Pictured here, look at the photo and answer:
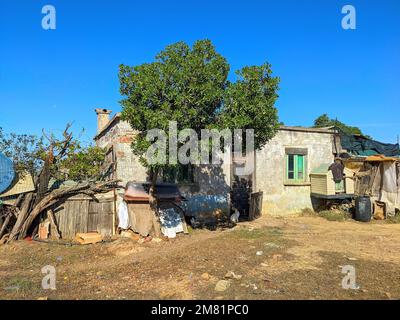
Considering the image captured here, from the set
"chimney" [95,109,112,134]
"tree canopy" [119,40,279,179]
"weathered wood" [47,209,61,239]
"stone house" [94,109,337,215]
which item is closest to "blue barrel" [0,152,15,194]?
"weathered wood" [47,209,61,239]

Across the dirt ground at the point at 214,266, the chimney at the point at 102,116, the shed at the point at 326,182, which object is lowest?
the dirt ground at the point at 214,266

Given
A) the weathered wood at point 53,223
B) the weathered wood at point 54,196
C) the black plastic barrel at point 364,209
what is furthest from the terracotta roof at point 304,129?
the weathered wood at point 53,223

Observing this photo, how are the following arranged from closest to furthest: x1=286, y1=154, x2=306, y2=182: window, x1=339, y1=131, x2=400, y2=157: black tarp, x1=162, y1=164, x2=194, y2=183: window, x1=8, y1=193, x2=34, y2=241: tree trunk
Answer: x1=8, y1=193, x2=34, y2=241: tree trunk
x1=162, y1=164, x2=194, y2=183: window
x1=286, y1=154, x2=306, y2=182: window
x1=339, y1=131, x2=400, y2=157: black tarp

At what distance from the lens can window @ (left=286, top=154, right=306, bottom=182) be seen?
1434 cm

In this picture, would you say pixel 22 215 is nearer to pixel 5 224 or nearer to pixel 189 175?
pixel 5 224

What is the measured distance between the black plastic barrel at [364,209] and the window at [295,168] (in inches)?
99.0

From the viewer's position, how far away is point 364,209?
13.2 meters

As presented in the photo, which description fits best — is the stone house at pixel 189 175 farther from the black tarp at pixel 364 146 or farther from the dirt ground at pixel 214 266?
the black tarp at pixel 364 146

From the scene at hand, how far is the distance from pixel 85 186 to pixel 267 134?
572 cm

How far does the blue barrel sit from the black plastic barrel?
12992mm

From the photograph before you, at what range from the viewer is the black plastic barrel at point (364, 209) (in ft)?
43.3

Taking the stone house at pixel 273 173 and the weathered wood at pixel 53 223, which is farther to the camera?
the stone house at pixel 273 173

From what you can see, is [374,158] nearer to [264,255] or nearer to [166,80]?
[264,255]

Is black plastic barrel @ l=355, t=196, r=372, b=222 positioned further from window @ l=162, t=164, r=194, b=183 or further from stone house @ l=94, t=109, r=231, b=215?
window @ l=162, t=164, r=194, b=183
